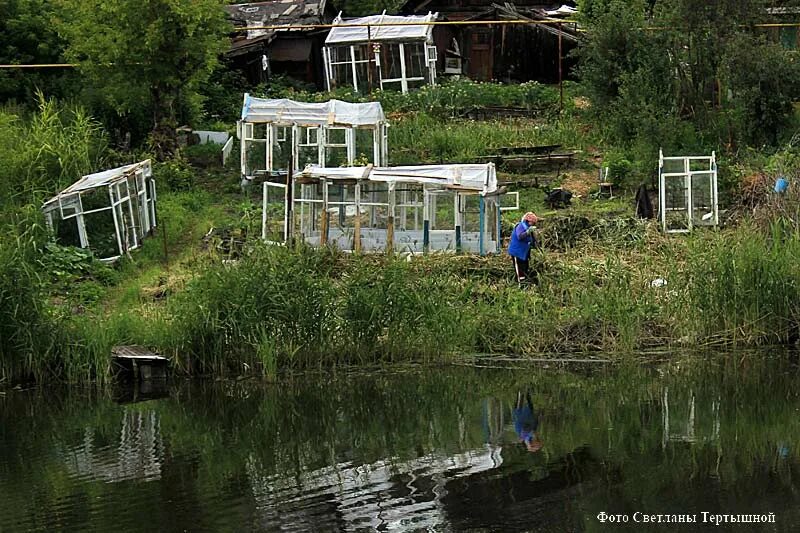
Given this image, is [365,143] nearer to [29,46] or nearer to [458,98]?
[458,98]

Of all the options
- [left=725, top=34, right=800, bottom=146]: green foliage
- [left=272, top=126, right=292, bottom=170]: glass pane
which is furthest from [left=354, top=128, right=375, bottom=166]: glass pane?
[left=725, top=34, right=800, bottom=146]: green foliage

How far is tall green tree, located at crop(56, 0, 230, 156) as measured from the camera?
2258 centimetres

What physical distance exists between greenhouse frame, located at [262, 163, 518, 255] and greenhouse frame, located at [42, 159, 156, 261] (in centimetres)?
228

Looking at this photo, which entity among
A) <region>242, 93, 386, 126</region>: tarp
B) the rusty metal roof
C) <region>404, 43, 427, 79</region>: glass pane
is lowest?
<region>242, 93, 386, 126</region>: tarp

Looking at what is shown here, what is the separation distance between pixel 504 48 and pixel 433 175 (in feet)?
50.2

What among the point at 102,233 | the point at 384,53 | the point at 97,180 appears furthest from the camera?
the point at 384,53

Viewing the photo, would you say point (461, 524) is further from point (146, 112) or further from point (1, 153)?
point (146, 112)

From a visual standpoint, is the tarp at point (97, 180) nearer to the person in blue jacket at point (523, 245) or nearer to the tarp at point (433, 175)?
the tarp at point (433, 175)

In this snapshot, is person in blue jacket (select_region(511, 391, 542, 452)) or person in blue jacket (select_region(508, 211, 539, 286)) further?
person in blue jacket (select_region(508, 211, 539, 286))

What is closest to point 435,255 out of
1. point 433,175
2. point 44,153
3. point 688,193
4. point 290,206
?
point 433,175

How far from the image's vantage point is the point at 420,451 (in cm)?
1073

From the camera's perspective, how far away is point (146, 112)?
82.4 feet

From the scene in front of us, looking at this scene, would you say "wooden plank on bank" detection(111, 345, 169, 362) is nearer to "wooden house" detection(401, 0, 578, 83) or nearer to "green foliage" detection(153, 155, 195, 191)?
"green foliage" detection(153, 155, 195, 191)

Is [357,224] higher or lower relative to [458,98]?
lower
